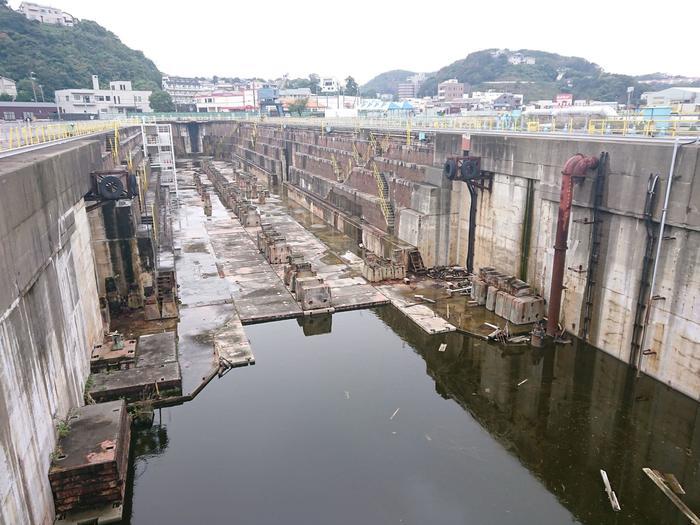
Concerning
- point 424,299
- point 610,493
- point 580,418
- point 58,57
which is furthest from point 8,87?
point 610,493

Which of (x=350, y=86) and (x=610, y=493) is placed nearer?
(x=610, y=493)

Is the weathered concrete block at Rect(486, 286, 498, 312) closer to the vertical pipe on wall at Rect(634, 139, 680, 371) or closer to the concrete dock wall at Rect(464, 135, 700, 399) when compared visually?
the concrete dock wall at Rect(464, 135, 700, 399)

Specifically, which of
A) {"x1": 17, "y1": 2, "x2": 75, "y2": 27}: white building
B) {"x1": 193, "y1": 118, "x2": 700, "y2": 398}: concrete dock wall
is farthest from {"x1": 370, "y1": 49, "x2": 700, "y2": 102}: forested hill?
{"x1": 17, "y1": 2, "x2": 75, "y2": 27}: white building

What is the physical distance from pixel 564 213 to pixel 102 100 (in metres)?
95.6

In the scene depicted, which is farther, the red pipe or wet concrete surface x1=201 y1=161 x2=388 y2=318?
wet concrete surface x1=201 y1=161 x2=388 y2=318

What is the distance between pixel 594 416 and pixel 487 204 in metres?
11.6

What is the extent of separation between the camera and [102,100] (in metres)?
90.7

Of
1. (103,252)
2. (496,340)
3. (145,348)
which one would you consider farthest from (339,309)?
(103,252)

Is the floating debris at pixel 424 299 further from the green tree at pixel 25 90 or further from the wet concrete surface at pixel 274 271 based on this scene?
the green tree at pixel 25 90

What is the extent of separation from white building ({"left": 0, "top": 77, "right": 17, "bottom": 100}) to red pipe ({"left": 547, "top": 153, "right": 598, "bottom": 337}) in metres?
94.1

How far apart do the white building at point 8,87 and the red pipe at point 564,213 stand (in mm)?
94074

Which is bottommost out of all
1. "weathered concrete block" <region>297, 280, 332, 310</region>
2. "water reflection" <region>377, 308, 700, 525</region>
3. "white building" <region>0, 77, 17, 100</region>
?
"water reflection" <region>377, 308, 700, 525</region>

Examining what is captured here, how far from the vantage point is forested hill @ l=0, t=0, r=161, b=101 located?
9612 cm

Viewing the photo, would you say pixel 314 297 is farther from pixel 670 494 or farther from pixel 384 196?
pixel 670 494
